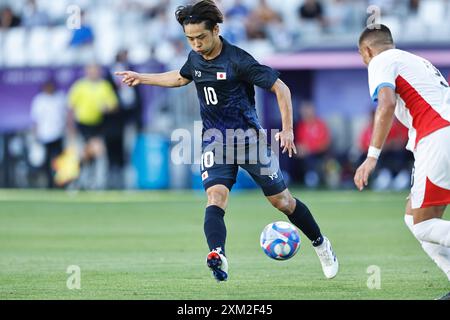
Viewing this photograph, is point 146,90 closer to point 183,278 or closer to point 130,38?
point 130,38

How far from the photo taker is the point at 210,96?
9945 millimetres

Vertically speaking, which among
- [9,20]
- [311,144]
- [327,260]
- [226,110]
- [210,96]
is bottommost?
[327,260]

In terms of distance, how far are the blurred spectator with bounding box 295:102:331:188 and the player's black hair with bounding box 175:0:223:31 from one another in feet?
51.6

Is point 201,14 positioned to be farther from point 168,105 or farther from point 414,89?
point 168,105

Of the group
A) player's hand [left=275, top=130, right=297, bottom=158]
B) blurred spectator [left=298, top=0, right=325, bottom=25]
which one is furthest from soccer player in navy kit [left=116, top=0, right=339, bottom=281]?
blurred spectator [left=298, top=0, right=325, bottom=25]

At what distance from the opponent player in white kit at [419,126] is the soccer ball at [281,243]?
1.58 m

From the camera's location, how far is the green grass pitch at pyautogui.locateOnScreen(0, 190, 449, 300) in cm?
937

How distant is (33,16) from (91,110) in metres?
5.25

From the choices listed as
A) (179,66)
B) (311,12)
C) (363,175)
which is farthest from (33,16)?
(363,175)

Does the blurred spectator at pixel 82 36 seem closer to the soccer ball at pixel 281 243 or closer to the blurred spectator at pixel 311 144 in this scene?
the blurred spectator at pixel 311 144

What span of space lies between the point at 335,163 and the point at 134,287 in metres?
16.7

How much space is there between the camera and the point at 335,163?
1016 inches

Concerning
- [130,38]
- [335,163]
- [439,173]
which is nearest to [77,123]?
[130,38]

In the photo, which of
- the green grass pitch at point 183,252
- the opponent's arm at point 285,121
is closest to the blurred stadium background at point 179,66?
the green grass pitch at point 183,252
